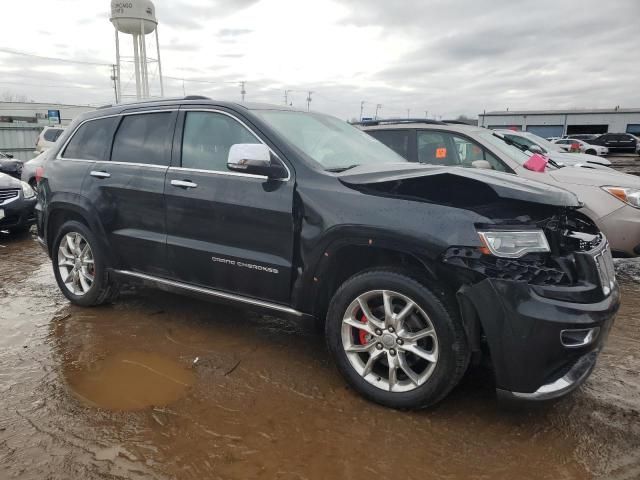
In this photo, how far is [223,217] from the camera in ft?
11.2

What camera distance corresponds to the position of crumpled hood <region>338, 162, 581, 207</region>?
2592mm

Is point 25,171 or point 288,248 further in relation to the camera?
point 25,171

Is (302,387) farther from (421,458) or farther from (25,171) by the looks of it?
(25,171)

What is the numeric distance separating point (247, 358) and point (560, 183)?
12.8 feet

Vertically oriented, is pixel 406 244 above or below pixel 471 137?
below

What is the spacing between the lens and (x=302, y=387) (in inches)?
123

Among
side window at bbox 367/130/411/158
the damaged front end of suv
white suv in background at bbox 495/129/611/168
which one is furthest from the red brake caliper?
white suv in background at bbox 495/129/611/168

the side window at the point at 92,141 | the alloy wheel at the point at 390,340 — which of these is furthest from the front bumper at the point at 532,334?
the side window at the point at 92,141

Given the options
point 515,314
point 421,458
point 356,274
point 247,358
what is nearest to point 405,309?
point 356,274

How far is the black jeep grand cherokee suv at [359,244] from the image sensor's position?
249 centimetres

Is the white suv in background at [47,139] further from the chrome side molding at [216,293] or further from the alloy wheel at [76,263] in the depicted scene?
the chrome side molding at [216,293]

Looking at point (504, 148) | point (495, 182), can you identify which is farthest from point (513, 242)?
point (504, 148)

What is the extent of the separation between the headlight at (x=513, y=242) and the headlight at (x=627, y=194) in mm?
3173

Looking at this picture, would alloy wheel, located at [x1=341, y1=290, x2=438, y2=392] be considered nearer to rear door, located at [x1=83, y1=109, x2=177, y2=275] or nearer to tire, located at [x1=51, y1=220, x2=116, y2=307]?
rear door, located at [x1=83, y1=109, x2=177, y2=275]
